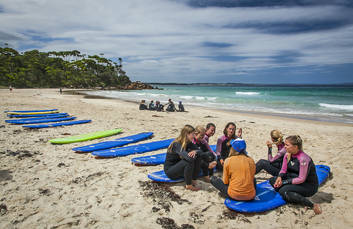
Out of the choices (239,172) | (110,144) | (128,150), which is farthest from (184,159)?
(110,144)

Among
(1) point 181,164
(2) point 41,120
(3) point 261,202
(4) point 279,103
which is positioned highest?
(4) point 279,103

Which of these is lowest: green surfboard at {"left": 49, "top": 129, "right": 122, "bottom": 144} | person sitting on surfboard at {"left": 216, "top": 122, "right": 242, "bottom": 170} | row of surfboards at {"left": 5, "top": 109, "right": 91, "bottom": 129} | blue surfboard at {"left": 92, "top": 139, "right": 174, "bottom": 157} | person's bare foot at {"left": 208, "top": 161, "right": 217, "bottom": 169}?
blue surfboard at {"left": 92, "top": 139, "right": 174, "bottom": 157}

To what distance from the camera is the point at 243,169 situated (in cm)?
302

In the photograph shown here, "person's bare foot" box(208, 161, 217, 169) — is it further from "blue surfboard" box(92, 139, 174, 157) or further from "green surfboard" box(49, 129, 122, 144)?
"green surfboard" box(49, 129, 122, 144)

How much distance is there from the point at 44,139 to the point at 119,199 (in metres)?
4.98

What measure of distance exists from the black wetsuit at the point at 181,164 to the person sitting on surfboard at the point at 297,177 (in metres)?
1.45

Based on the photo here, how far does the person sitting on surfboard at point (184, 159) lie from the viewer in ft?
11.9

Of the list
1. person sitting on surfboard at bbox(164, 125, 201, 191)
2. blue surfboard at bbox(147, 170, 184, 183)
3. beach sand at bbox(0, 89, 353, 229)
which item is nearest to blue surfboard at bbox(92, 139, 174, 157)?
beach sand at bbox(0, 89, 353, 229)

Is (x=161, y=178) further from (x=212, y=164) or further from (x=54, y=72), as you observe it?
(x=54, y=72)

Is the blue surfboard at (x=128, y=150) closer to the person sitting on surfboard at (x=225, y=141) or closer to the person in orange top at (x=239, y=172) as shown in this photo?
the person sitting on surfboard at (x=225, y=141)

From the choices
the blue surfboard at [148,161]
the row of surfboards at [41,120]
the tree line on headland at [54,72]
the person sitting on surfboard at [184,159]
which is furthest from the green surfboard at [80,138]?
the tree line on headland at [54,72]

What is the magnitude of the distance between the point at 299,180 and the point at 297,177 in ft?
0.32

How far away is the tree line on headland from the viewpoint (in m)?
51.3

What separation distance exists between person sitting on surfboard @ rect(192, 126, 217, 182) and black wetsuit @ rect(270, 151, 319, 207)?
1.28 metres
